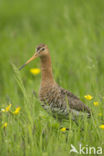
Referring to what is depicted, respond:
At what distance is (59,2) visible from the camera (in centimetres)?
1324

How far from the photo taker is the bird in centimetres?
459

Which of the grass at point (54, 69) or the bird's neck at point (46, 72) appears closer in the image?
the grass at point (54, 69)

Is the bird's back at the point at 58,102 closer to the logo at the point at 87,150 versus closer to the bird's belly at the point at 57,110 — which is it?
the bird's belly at the point at 57,110

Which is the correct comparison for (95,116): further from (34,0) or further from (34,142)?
(34,0)

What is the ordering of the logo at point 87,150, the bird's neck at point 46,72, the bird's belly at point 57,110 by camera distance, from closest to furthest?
the logo at point 87,150
the bird's belly at point 57,110
the bird's neck at point 46,72

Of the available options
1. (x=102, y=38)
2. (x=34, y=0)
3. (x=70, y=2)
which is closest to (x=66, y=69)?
(x=102, y=38)

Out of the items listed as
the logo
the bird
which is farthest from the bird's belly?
the logo

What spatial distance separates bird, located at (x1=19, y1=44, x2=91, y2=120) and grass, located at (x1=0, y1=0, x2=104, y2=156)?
14 centimetres

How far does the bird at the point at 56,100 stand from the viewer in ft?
15.1

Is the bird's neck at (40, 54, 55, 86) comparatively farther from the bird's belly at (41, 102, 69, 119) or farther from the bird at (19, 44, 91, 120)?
the bird's belly at (41, 102, 69, 119)

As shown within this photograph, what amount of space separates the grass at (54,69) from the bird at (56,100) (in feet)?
0.45

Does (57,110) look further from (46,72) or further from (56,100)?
(46,72)

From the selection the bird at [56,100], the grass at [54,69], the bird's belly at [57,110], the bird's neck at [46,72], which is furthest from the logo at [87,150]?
the bird's neck at [46,72]

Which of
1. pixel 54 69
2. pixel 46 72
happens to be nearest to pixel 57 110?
pixel 46 72
